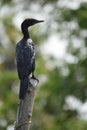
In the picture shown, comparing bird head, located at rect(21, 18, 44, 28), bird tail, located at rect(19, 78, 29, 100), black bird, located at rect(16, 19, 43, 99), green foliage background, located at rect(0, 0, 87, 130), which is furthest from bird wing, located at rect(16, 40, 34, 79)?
green foliage background, located at rect(0, 0, 87, 130)

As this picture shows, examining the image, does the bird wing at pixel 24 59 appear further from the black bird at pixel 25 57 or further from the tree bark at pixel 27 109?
the tree bark at pixel 27 109

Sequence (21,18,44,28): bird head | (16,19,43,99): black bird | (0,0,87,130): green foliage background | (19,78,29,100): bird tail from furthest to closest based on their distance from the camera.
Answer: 1. (0,0,87,130): green foliage background
2. (21,18,44,28): bird head
3. (16,19,43,99): black bird
4. (19,78,29,100): bird tail

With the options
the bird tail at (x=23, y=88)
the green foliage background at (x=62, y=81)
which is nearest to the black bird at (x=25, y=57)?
the bird tail at (x=23, y=88)

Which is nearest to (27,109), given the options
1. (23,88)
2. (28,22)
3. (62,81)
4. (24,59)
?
(23,88)

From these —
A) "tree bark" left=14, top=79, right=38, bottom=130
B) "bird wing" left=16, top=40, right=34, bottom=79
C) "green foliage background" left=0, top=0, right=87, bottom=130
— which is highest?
"green foliage background" left=0, top=0, right=87, bottom=130

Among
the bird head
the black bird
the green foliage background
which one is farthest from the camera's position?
the green foliage background

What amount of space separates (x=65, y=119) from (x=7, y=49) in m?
11.2

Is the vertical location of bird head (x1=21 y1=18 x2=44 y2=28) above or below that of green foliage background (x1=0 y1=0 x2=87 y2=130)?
below

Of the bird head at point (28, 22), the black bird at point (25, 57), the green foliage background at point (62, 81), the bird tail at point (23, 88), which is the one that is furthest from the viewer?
the green foliage background at point (62, 81)

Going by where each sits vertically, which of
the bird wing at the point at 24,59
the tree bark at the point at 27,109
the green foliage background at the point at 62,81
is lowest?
the tree bark at the point at 27,109

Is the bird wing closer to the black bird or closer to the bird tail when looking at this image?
the black bird

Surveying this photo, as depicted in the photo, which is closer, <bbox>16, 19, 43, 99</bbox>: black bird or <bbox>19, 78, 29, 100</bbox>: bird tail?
<bbox>19, 78, 29, 100</bbox>: bird tail

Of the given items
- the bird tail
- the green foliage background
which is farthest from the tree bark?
the green foliage background

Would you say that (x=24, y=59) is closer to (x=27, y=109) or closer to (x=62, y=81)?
(x=27, y=109)
